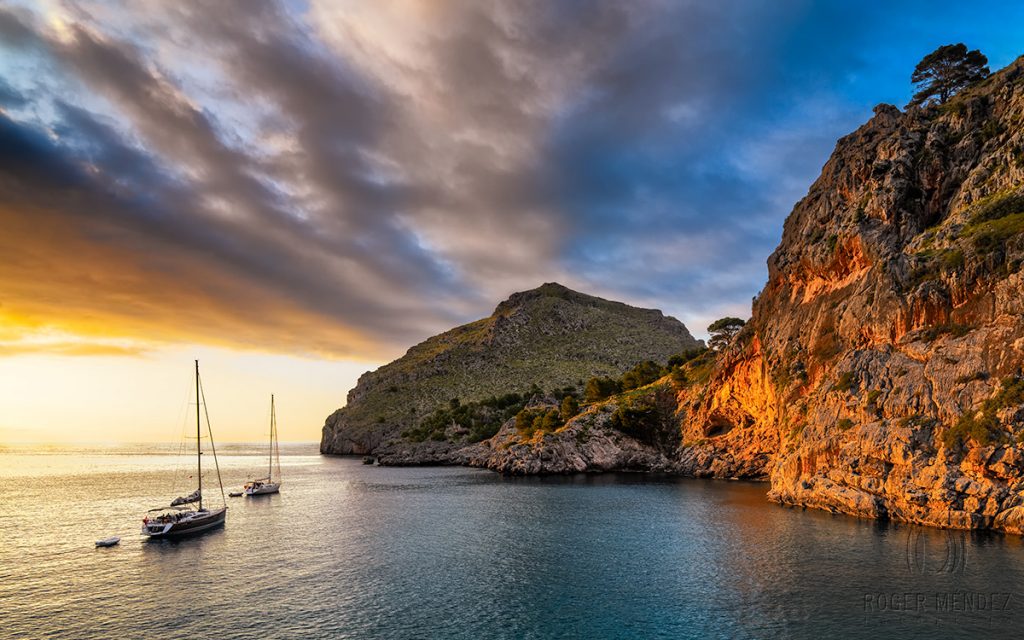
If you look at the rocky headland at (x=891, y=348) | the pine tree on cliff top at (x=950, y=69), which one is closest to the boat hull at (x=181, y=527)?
the rocky headland at (x=891, y=348)

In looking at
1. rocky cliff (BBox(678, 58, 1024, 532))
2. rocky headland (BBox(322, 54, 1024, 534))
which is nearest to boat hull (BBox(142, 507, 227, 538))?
rocky headland (BBox(322, 54, 1024, 534))

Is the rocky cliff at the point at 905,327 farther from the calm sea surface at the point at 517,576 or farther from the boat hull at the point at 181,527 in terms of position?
the boat hull at the point at 181,527

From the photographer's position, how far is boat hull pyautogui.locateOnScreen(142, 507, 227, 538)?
62344 millimetres

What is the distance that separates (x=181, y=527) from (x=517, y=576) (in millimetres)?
42775

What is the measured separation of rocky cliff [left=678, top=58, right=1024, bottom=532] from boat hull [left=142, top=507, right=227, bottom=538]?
3051 inches

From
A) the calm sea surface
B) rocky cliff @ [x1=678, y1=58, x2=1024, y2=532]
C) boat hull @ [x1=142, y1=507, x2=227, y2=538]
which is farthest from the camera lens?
boat hull @ [x1=142, y1=507, x2=227, y2=538]

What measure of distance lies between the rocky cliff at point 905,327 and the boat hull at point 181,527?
77.5 m

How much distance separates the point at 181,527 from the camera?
6359cm

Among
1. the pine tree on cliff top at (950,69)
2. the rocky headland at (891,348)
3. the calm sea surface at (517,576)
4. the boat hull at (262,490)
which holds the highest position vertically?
the pine tree on cliff top at (950,69)

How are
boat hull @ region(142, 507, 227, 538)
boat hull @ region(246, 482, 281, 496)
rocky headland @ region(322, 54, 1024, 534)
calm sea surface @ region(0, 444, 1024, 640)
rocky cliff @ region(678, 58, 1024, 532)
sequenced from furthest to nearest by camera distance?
boat hull @ region(246, 482, 281, 496)
boat hull @ region(142, 507, 227, 538)
rocky headland @ region(322, 54, 1024, 534)
rocky cliff @ region(678, 58, 1024, 532)
calm sea surface @ region(0, 444, 1024, 640)

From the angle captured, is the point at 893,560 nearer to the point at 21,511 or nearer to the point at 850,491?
the point at 850,491

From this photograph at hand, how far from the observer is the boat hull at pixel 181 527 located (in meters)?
62.3

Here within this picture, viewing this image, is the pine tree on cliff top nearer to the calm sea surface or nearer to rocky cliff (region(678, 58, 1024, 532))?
rocky cliff (region(678, 58, 1024, 532))

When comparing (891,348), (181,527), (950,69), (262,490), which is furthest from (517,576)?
(950,69)
